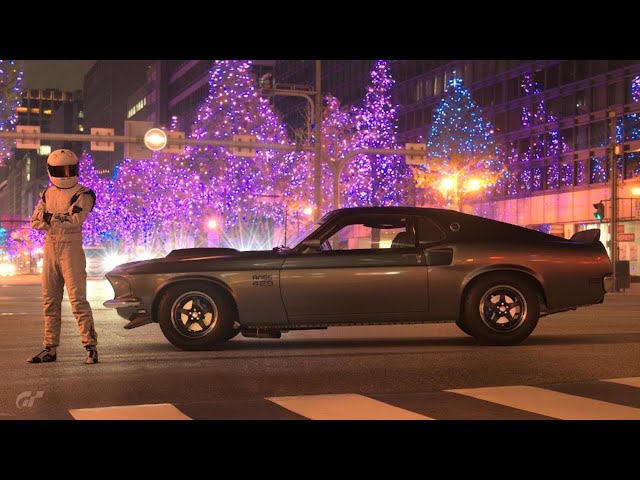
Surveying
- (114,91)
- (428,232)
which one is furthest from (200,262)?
(114,91)

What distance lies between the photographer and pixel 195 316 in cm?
1060

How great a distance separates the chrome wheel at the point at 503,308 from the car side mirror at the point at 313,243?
1830 mm

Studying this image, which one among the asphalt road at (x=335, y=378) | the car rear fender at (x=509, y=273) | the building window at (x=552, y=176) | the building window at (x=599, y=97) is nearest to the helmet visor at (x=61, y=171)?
the asphalt road at (x=335, y=378)

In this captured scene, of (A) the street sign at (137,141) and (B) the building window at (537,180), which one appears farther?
(B) the building window at (537,180)

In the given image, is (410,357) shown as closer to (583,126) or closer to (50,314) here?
(50,314)

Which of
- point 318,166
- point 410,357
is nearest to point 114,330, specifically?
point 410,357

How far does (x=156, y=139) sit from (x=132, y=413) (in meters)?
24.7

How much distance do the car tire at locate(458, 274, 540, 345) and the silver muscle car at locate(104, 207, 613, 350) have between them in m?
0.01

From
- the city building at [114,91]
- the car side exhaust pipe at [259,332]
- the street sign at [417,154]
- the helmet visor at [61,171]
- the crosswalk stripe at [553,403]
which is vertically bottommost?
the crosswalk stripe at [553,403]

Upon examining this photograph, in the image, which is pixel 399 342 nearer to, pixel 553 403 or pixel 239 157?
pixel 553 403

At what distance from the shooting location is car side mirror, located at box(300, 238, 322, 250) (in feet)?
34.7

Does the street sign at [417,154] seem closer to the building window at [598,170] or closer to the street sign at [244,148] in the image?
the street sign at [244,148]

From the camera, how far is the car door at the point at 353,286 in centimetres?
1041
